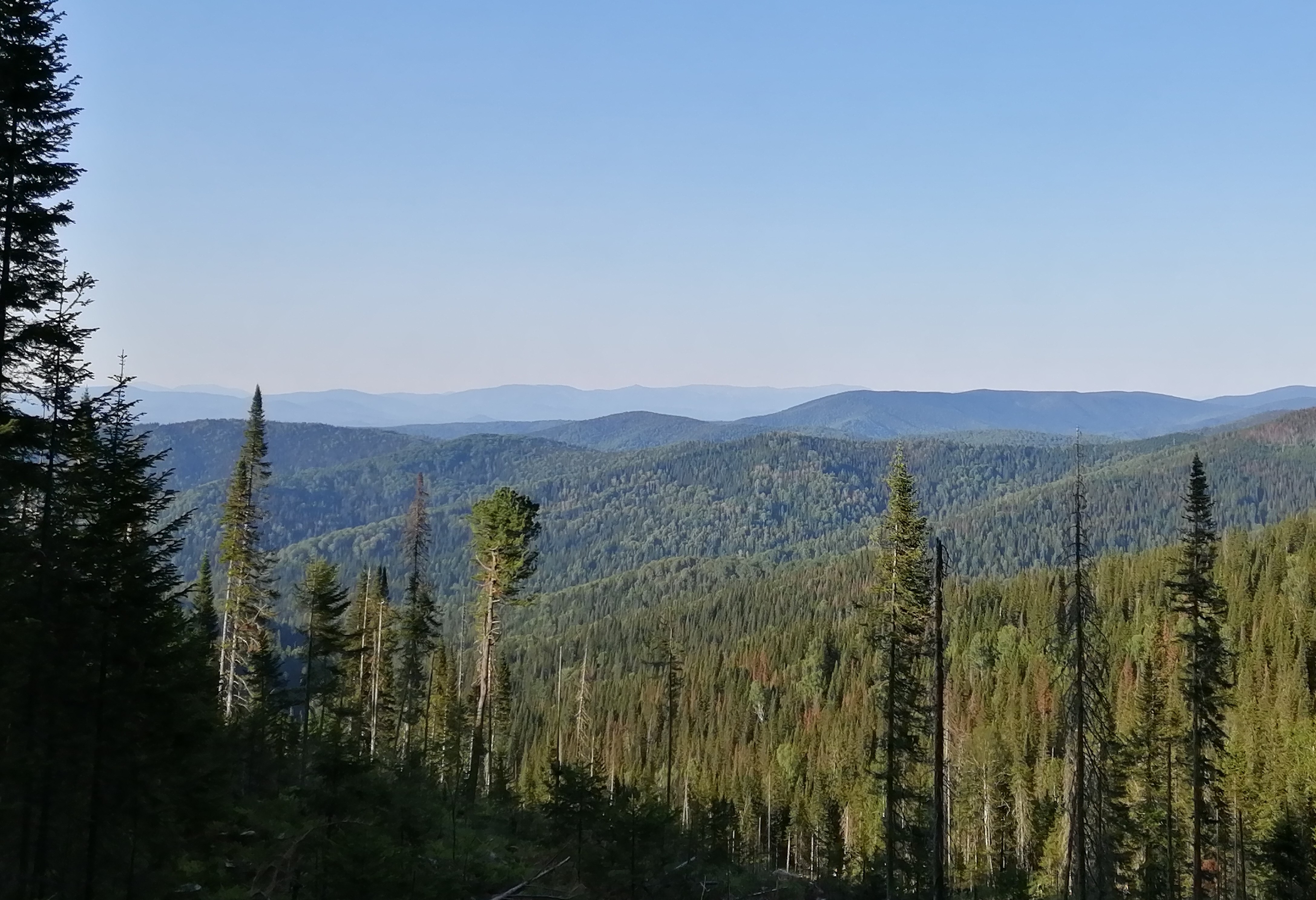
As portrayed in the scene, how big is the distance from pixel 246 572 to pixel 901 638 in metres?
25.1

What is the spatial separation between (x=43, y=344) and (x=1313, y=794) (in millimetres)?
67879

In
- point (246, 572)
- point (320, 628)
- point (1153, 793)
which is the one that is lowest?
point (1153, 793)

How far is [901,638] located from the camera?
28.7m

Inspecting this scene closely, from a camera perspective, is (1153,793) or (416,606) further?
(1153,793)

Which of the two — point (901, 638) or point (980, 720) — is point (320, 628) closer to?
point (901, 638)

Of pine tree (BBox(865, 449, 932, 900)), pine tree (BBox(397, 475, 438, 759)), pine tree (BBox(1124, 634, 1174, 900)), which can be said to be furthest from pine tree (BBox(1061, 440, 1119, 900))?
pine tree (BBox(397, 475, 438, 759))

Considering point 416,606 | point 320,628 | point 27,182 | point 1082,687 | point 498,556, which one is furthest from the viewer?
point 416,606

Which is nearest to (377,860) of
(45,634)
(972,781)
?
(45,634)

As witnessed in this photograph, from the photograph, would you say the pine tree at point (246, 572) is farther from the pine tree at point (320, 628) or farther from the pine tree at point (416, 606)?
the pine tree at point (416, 606)

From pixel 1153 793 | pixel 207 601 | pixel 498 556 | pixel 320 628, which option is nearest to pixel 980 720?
pixel 1153 793

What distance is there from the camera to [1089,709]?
26.9m

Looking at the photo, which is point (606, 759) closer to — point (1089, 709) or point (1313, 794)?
point (1313, 794)

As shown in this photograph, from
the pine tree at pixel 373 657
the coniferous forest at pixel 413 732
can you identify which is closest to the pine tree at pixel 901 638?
the coniferous forest at pixel 413 732

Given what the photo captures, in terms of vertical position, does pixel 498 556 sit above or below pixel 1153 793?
above
